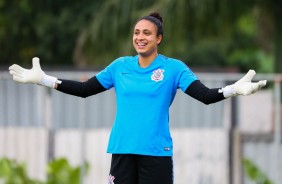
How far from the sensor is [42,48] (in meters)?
23.9

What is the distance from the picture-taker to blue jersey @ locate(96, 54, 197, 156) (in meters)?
6.68

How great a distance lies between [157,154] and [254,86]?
0.80 metres

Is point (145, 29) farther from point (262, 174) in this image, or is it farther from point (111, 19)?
point (111, 19)

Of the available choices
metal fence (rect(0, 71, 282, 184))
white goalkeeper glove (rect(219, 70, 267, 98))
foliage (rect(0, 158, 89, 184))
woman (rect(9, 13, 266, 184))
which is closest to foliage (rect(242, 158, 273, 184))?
metal fence (rect(0, 71, 282, 184))

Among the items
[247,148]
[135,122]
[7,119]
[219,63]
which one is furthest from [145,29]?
[219,63]

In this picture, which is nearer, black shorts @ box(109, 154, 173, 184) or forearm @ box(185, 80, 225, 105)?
forearm @ box(185, 80, 225, 105)

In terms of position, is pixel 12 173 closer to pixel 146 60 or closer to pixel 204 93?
pixel 146 60

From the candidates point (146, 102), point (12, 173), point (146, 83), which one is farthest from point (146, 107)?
point (12, 173)

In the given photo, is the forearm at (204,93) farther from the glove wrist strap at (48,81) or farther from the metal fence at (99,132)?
the metal fence at (99,132)

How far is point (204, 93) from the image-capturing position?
21.8ft

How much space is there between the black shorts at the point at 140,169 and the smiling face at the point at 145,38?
26.2 inches

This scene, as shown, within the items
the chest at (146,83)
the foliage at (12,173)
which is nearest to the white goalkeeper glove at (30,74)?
the chest at (146,83)

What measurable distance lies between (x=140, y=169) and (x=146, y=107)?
0.40 meters

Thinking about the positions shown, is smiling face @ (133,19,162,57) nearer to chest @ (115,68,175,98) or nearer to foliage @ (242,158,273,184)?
chest @ (115,68,175,98)
